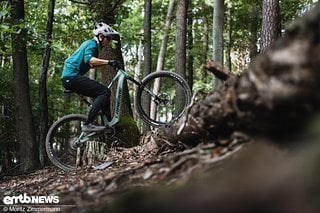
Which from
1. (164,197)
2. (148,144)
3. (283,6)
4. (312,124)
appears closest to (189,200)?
(164,197)

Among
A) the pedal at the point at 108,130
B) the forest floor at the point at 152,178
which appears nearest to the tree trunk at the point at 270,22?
the pedal at the point at 108,130

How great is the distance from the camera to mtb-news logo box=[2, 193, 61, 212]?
11.8 ft

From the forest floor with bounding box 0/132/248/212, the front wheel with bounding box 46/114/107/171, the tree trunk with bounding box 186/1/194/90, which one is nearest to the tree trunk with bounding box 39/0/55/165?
the front wheel with bounding box 46/114/107/171

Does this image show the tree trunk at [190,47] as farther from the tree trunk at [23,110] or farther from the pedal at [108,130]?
the pedal at [108,130]

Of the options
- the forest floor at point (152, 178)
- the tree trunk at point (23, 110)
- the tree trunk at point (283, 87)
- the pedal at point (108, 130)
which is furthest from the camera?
the tree trunk at point (23, 110)

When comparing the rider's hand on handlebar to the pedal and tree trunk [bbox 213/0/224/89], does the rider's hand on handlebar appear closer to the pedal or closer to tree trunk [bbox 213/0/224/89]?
the pedal

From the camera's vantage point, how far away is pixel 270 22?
10.9 metres

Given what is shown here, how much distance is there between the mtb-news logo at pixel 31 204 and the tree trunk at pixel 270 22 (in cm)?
778

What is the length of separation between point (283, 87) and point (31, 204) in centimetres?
247

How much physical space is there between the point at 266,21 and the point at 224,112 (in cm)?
820

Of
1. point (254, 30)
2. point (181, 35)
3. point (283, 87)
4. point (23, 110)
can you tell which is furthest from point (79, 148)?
point (254, 30)

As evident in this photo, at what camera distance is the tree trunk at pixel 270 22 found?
10.9 metres

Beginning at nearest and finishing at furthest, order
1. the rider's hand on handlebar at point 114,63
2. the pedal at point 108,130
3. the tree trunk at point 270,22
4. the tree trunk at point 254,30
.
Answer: the rider's hand on handlebar at point 114,63 → the pedal at point 108,130 → the tree trunk at point 270,22 → the tree trunk at point 254,30

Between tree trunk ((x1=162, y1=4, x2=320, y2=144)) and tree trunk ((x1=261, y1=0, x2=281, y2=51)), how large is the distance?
26.6 feet
